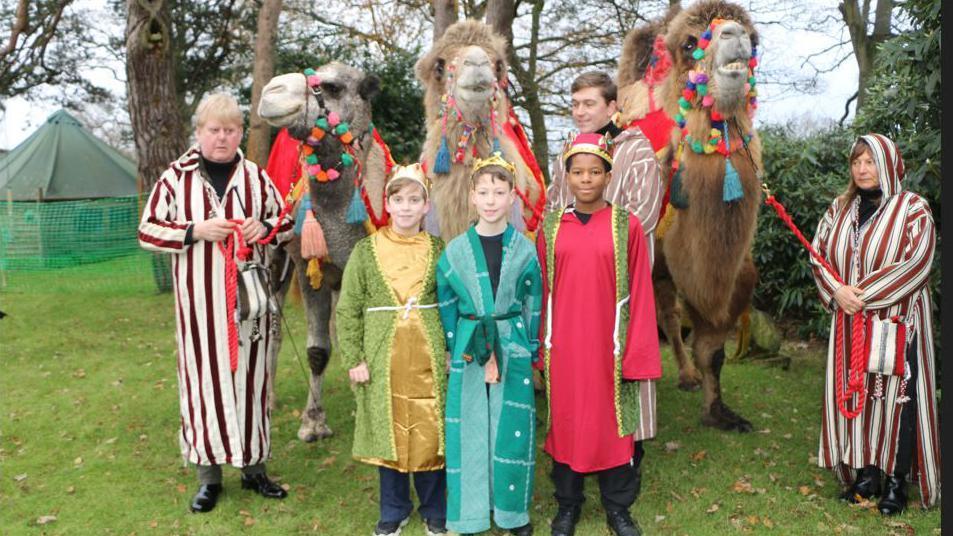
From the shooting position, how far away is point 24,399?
20.6 ft

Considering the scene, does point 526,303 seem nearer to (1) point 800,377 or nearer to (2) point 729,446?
(2) point 729,446

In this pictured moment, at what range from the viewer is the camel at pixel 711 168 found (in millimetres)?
4285

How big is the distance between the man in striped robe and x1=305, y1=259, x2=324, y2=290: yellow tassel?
1.95ft

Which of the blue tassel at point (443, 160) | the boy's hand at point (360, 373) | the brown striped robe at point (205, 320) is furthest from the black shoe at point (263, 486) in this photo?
the blue tassel at point (443, 160)

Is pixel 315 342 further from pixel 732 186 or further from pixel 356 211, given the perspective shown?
pixel 732 186

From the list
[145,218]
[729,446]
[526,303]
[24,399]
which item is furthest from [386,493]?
[24,399]

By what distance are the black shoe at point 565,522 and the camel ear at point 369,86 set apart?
97.8 inches

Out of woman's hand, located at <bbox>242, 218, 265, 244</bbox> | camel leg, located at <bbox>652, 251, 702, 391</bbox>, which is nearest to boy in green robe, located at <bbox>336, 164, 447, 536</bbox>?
woman's hand, located at <bbox>242, 218, 265, 244</bbox>

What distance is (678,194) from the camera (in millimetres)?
4523

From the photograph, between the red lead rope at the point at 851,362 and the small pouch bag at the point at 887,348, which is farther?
the red lead rope at the point at 851,362

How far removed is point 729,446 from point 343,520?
2346mm

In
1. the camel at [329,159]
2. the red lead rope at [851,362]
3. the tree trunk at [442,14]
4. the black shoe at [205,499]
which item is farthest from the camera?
the tree trunk at [442,14]

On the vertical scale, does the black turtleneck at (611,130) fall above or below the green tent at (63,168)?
below

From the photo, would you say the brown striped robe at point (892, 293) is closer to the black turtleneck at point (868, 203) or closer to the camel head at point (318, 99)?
the black turtleneck at point (868, 203)
